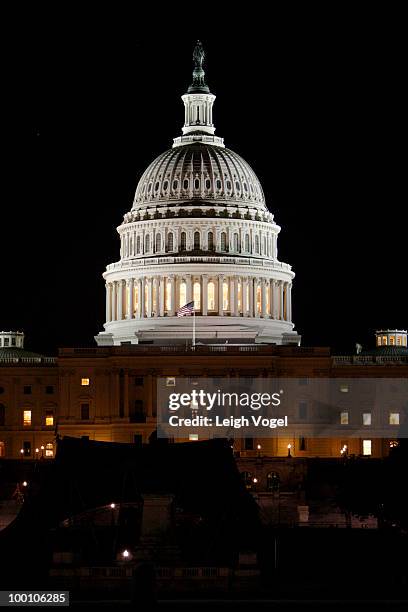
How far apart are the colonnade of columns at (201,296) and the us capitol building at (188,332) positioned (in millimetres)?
93

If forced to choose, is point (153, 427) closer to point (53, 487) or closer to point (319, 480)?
point (319, 480)

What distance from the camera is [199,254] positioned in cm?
18838

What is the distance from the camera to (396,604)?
6538cm

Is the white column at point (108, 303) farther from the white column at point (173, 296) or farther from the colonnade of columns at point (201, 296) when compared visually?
the white column at point (173, 296)

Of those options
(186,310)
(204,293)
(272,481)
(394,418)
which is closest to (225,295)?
(204,293)

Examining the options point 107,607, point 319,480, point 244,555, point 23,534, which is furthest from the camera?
point 319,480

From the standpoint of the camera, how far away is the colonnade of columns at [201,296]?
18675 centimetres

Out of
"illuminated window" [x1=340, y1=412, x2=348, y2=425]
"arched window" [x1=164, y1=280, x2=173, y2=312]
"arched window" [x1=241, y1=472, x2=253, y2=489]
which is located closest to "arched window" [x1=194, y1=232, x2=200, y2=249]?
"arched window" [x1=164, y1=280, x2=173, y2=312]

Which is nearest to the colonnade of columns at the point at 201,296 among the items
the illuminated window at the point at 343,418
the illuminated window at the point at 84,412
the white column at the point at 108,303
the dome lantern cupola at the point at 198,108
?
the white column at the point at 108,303

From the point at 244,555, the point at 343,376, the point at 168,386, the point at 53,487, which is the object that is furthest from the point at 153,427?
the point at 244,555

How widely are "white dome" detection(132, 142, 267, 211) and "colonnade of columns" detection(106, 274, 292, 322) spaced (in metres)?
8.02

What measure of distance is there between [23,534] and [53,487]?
3.41 meters

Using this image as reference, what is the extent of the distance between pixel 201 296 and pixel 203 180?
39.7ft

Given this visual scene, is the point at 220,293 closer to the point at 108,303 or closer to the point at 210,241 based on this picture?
the point at 210,241
